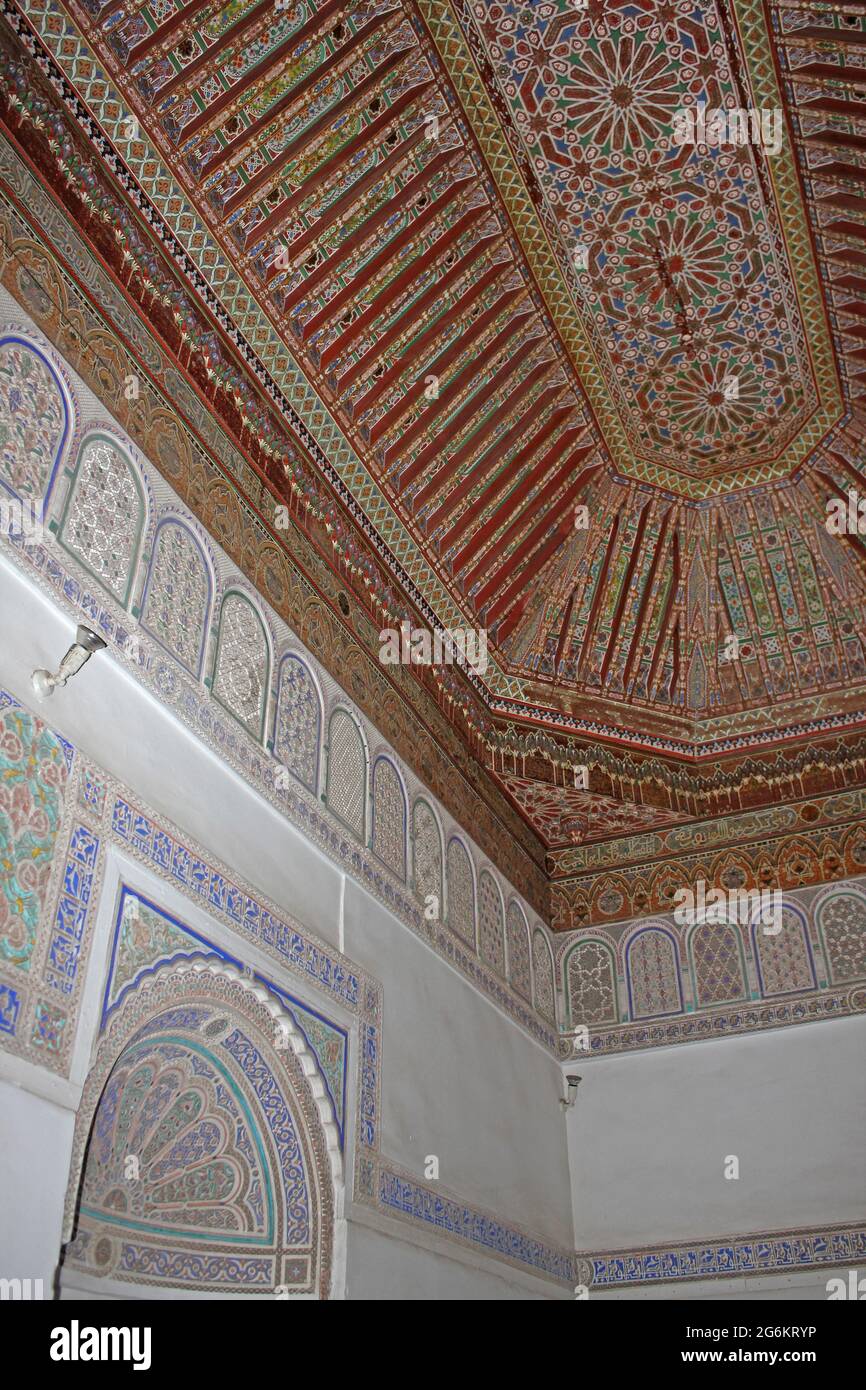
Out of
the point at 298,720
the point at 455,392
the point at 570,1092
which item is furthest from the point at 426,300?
the point at 570,1092

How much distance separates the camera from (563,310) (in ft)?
17.4

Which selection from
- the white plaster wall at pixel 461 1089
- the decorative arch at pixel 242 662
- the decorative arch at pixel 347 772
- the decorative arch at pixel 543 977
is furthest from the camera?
the decorative arch at pixel 543 977

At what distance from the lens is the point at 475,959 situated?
17.5ft

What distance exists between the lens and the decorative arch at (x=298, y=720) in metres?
4.09

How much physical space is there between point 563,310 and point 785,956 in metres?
3.17

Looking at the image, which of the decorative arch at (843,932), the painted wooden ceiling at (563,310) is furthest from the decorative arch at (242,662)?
the decorative arch at (843,932)

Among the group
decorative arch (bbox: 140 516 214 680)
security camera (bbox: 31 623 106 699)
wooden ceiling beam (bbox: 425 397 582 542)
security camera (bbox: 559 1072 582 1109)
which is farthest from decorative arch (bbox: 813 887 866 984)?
security camera (bbox: 31 623 106 699)

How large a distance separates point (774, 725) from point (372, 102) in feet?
11.9

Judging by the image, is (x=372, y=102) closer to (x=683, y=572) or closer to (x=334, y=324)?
(x=334, y=324)

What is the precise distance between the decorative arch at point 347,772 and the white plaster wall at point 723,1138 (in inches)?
91.4

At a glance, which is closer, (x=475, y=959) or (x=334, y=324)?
(x=334, y=324)

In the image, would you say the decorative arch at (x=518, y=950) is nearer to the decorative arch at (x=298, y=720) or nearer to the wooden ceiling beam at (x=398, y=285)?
the decorative arch at (x=298, y=720)

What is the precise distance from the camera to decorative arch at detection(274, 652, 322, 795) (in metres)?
4.09
